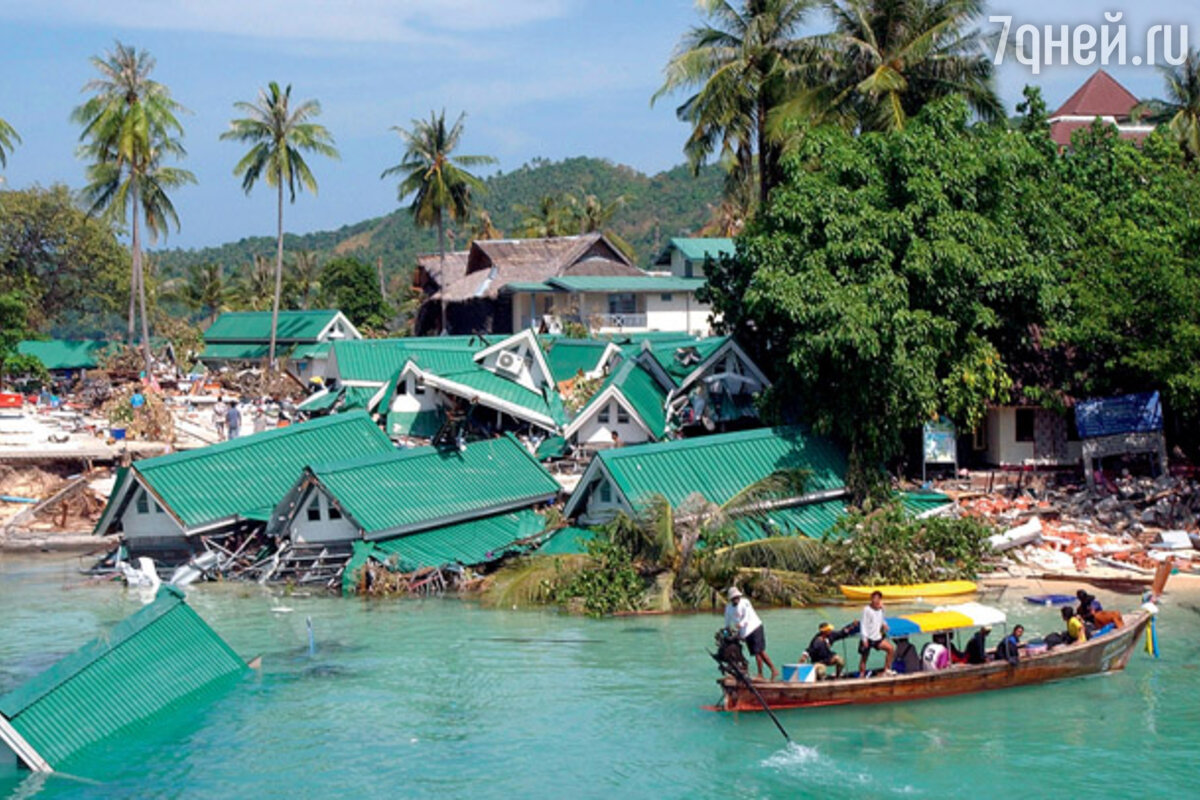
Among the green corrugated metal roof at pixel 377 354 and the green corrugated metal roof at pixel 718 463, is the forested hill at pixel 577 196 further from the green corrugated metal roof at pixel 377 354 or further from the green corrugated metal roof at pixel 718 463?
the green corrugated metal roof at pixel 718 463

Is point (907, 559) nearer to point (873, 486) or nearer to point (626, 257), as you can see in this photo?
point (873, 486)

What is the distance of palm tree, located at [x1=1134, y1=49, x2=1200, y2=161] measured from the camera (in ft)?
157

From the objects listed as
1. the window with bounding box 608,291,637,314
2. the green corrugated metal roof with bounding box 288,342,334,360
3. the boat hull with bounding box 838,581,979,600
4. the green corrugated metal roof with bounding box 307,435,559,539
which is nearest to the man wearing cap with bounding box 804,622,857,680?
the boat hull with bounding box 838,581,979,600

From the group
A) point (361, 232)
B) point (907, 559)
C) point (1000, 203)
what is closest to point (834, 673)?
point (907, 559)

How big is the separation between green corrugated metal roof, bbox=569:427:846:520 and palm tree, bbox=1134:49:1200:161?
23085 mm

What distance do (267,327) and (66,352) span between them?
11.4 meters

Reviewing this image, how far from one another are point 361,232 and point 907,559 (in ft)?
566

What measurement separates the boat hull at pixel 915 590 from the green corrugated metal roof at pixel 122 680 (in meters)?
12.3

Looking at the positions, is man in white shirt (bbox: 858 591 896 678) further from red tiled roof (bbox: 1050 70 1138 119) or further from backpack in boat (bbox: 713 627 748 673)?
red tiled roof (bbox: 1050 70 1138 119)

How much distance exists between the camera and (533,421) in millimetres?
39812

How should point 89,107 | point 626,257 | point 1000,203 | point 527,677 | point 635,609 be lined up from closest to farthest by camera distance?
1. point 527,677
2. point 635,609
3. point 1000,203
4. point 89,107
5. point 626,257

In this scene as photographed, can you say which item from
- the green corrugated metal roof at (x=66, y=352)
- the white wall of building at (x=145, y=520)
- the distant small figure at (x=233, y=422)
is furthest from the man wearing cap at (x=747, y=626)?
the green corrugated metal roof at (x=66, y=352)

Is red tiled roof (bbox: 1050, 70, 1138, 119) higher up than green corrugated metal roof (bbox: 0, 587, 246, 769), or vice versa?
red tiled roof (bbox: 1050, 70, 1138, 119)

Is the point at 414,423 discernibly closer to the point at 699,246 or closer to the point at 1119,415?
the point at 1119,415
